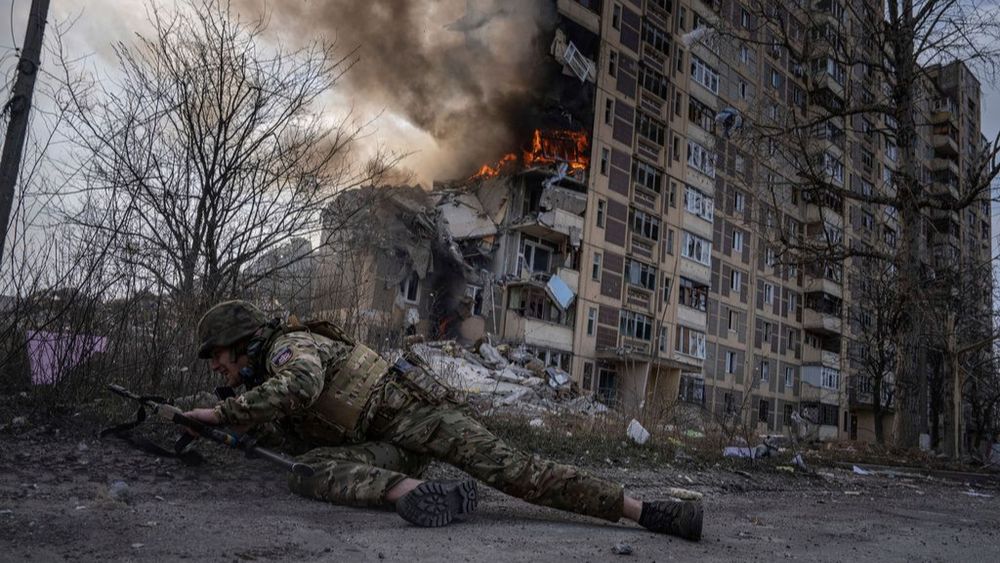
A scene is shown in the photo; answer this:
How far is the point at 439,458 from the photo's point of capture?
3441 mm

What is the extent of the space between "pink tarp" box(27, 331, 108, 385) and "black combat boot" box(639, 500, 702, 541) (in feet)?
12.0

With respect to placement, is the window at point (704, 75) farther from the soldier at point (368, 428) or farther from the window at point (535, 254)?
the soldier at point (368, 428)

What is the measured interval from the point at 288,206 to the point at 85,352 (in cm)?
291

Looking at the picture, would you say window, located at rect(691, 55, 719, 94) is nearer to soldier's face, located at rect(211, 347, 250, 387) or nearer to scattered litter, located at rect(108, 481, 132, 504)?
soldier's face, located at rect(211, 347, 250, 387)

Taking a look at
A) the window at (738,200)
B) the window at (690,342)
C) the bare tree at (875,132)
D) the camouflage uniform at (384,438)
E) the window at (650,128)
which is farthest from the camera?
the window at (738,200)

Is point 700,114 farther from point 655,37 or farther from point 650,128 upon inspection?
point 655,37

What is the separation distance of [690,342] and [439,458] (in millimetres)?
31315

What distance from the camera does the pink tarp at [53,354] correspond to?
4.57m

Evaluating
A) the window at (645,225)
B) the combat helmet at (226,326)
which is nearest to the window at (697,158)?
the window at (645,225)

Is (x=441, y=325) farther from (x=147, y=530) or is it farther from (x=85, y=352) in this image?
(x=147, y=530)

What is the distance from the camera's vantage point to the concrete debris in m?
7.10

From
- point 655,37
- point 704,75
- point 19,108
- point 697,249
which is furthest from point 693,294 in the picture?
point 19,108

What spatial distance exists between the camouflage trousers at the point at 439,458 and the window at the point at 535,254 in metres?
24.3

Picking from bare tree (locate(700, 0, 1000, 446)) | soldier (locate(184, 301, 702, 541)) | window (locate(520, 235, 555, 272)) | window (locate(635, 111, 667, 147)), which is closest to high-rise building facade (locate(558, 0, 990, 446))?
window (locate(635, 111, 667, 147))
